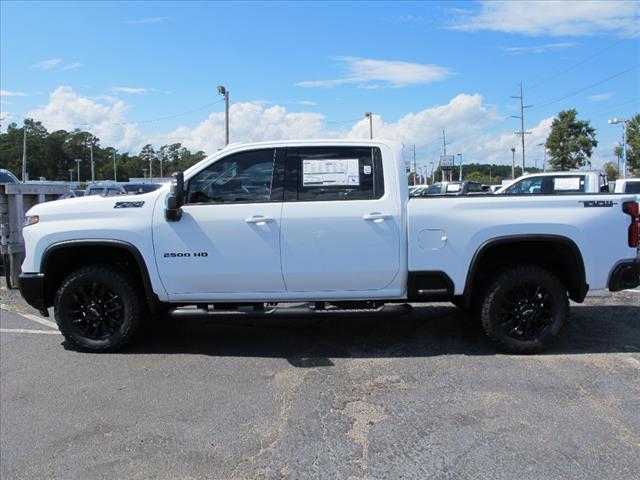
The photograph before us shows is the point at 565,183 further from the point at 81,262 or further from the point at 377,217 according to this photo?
the point at 81,262

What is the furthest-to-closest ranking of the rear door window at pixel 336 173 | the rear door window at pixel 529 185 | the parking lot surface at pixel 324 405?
1. the rear door window at pixel 529 185
2. the rear door window at pixel 336 173
3. the parking lot surface at pixel 324 405

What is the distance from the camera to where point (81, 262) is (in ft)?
17.8

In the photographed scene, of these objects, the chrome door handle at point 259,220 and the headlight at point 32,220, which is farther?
the headlight at point 32,220

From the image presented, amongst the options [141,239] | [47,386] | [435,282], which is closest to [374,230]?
[435,282]

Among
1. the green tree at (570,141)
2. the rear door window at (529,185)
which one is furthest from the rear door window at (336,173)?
the green tree at (570,141)

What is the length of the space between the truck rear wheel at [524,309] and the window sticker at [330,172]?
5.35 feet

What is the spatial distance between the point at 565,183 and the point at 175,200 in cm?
1167

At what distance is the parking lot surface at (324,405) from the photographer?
3334 millimetres

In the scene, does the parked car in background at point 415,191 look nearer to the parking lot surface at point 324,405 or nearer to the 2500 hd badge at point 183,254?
the parking lot surface at point 324,405

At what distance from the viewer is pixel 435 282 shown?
5.04 meters

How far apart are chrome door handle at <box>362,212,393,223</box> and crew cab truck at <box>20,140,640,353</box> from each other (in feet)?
0.11

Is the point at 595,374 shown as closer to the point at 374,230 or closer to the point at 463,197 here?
the point at 463,197

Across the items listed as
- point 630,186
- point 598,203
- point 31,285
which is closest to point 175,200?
point 31,285

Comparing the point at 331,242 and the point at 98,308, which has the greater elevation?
the point at 331,242
